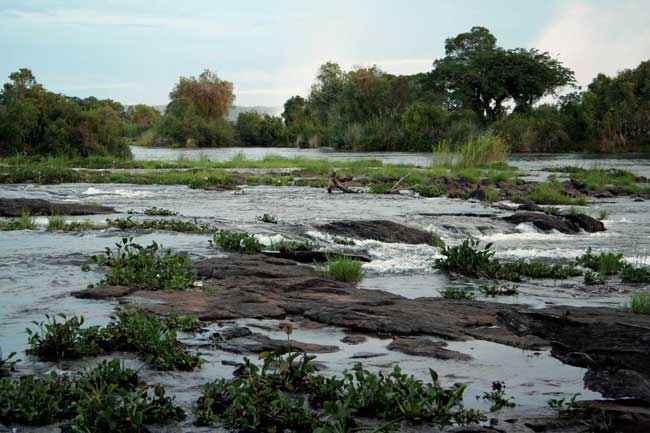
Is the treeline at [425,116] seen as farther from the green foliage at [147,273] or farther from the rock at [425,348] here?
the rock at [425,348]

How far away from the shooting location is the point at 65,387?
499cm

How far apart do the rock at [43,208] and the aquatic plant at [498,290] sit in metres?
10.7

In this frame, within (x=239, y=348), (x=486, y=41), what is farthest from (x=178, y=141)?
(x=239, y=348)

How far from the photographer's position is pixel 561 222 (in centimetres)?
1680

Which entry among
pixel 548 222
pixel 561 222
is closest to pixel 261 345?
pixel 548 222

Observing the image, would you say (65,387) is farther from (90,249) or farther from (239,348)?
(90,249)

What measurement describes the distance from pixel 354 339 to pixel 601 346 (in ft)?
6.94

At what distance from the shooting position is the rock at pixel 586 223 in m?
16.8

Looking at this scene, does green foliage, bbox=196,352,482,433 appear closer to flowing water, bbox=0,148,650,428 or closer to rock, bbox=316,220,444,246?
flowing water, bbox=0,148,650,428

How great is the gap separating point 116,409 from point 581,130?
231 feet

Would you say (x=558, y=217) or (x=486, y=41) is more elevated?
(x=486, y=41)

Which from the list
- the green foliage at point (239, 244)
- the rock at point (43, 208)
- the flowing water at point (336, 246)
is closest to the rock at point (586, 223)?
the flowing water at point (336, 246)

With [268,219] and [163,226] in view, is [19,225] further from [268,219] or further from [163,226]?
[268,219]

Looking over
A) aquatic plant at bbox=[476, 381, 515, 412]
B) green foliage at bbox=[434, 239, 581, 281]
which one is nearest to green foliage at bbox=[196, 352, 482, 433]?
aquatic plant at bbox=[476, 381, 515, 412]
